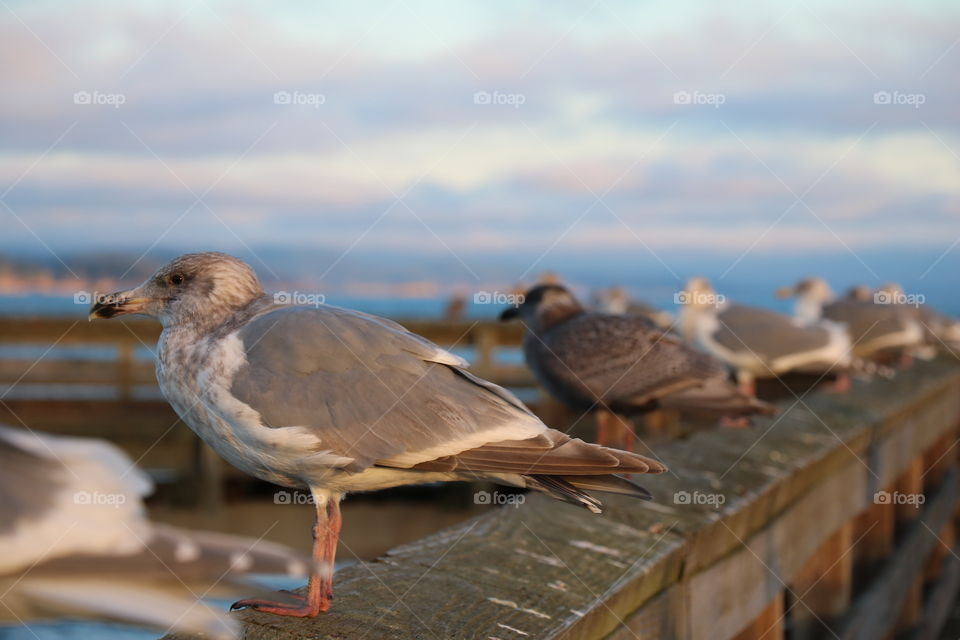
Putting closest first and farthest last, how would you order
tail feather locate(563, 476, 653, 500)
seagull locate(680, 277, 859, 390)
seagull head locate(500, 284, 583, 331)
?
tail feather locate(563, 476, 653, 500) → seagull head locate(500, 284, 583, 331) → seagull locate(680, 277, 859, 390)

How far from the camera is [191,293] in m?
2.68

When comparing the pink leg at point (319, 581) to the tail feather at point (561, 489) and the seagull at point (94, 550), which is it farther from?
the tail feather at point (561, 489)

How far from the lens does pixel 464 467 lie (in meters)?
2.56

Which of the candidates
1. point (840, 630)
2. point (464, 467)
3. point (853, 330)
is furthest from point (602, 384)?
point (853, 330)

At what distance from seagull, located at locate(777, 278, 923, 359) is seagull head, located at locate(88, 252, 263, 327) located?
23.9 ft

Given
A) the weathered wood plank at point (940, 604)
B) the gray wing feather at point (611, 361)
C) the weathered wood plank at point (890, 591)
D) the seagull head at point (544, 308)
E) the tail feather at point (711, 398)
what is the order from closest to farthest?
1. the weathered wood plank at point (890, 591)
2. the gray wing feather at point (611, 361)
3. the tail feather at point (711, 398)
4. the seagull head at point (544, 308)
5. the weathered wood plank at point (940, 604)

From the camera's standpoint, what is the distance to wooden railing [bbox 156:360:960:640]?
2.21 m

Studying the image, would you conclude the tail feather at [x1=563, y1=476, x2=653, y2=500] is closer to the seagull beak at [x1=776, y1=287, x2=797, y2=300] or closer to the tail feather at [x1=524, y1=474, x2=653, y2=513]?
the tail feather at [x1=524, y1=474, x2=653, y2=513]

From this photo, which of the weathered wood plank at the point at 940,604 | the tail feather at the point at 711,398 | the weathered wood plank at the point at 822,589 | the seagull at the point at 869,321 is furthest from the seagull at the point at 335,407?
the seagull at the point at 869,321

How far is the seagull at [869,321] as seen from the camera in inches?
419

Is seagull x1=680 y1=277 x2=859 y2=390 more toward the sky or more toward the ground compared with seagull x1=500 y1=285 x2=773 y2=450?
more toward the sky

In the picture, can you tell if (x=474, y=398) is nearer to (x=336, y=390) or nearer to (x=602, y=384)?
(x=336, y=390)

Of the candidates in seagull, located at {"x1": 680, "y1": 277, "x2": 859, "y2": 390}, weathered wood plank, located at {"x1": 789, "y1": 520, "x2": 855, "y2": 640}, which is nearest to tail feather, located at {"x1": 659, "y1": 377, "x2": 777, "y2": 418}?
weathered wood plank, located at {"x1": 789, "y1": 520, "x2": 855, "y2": 640}

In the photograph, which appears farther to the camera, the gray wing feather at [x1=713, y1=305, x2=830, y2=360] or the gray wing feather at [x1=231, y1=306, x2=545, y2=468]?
the gray wing feather at [x1=713, y1=305, x2=830, y2=360]
